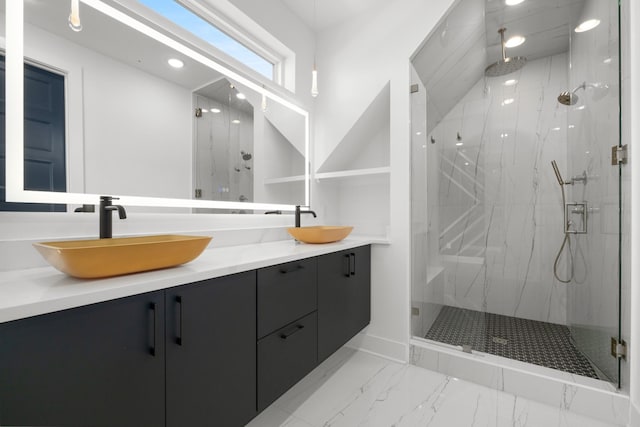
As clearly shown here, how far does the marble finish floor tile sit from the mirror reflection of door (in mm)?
1454

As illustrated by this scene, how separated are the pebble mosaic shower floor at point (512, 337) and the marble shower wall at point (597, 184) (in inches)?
4.4

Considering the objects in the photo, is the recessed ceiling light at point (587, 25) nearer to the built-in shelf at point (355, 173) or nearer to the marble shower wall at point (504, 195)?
the marble shower wall at point (504, 195)

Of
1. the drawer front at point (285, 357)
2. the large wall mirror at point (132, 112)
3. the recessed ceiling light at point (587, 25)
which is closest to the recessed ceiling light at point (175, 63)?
→ the large wall mirror at point (132, 112)

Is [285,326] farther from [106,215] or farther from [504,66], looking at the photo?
[504,66]

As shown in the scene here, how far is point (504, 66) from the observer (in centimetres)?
274

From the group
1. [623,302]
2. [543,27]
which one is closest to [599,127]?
[623,302]

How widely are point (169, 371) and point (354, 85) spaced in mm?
2298

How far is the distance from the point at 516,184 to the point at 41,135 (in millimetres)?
3387

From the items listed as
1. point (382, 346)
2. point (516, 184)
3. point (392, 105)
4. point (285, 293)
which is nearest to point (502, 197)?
point (516, 184)

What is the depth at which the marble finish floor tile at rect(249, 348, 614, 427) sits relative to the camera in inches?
59.8

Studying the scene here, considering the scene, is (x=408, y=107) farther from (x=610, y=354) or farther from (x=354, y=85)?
(x=610, y=354)

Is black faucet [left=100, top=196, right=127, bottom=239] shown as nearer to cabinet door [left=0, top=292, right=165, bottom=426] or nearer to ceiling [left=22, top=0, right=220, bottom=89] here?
cabinet door [left=0, top=292, right=165, bottom=426]

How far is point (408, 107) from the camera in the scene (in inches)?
85.4

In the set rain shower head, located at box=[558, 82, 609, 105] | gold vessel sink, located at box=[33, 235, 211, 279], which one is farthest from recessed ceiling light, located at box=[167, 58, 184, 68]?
rain shower head, located at box=[558, 82, 609, 105]
